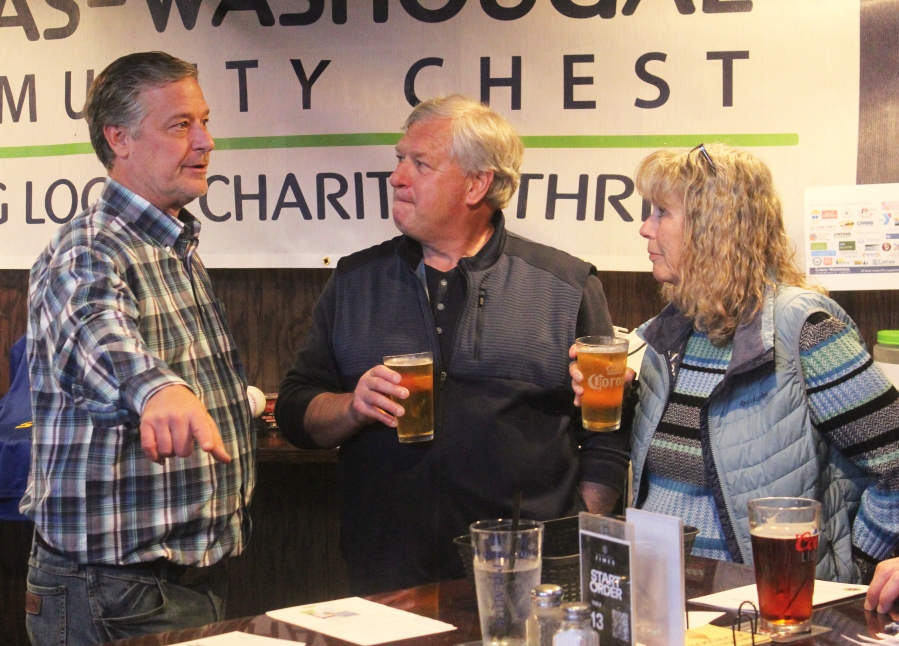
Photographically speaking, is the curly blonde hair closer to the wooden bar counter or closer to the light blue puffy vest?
the light blue puffy vest

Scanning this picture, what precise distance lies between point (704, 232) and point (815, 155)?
0.92 metres

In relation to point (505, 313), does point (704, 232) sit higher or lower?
higher

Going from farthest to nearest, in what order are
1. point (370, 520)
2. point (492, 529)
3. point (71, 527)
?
point (370, 520) < point (71, 527) < point (492, 529)

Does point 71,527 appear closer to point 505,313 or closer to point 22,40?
point 505,313

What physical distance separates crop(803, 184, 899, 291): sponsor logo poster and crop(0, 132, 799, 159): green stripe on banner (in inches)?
8.4

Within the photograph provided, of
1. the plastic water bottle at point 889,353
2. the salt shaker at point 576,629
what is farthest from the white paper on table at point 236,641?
the plastic water bottle at point 889,353

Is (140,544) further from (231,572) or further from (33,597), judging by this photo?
(231,572)

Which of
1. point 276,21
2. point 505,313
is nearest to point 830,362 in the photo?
point 505,313

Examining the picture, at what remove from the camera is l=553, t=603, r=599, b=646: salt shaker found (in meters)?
1.20

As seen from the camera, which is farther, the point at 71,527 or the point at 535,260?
the point at 535,260

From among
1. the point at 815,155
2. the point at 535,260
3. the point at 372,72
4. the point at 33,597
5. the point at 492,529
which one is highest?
the point at 372,72

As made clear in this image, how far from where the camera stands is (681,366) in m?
2.25

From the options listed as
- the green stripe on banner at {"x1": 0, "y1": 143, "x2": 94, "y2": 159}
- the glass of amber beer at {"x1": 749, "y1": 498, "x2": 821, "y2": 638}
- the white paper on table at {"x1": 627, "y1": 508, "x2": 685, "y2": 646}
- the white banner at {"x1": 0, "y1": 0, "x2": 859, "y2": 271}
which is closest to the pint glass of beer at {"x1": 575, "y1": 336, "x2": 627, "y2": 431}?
the glass of amber beer at {"x1": 749, "y1": 498, "x2": 821, "y2": 638}

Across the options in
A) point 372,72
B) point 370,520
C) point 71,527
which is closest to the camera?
point 71,527
